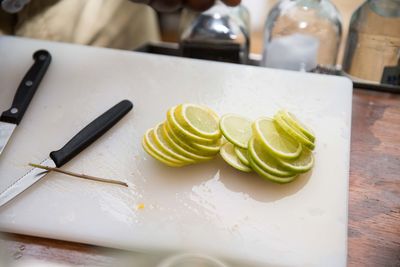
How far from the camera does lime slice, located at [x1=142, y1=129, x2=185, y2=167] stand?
3.10ft

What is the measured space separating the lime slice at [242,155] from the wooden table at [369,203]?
213mm

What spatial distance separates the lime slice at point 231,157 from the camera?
3.08 feet

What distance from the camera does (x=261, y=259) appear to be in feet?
2.74

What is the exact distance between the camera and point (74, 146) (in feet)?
3.27

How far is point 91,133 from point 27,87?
0.23m

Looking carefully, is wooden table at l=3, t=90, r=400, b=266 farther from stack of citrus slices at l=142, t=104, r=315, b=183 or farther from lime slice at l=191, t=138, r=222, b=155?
lime slice at l=191, t=138, r=222, b=155

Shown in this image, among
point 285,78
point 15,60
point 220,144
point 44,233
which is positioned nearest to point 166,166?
point 220,144

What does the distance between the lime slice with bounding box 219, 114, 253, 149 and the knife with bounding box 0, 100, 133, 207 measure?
235mm

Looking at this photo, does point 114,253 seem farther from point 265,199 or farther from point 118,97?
point 118,97

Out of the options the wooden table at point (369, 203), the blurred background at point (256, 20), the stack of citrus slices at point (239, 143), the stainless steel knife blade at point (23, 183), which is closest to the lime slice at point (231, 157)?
the stack of citrus slices at point (239, 143)

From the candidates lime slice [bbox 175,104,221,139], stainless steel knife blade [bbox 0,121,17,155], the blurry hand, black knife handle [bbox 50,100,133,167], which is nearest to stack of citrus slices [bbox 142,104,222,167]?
lime slice [bbox 175,104,221,139]

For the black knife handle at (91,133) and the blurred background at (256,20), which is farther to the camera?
the blurred background at (256,20)

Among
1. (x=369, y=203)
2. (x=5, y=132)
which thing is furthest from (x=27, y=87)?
(x=369, y=203)

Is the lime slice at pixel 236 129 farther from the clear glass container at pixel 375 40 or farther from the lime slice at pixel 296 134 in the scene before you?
the clear glass container at pixel 375 40
